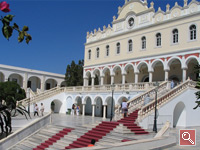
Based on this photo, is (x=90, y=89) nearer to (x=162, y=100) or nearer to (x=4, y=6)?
(x=162, y=100)

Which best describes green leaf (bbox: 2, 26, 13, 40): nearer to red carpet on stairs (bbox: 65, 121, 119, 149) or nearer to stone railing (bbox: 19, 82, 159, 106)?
red carpet on stairs (bbox: 65, 121, 119, 149)

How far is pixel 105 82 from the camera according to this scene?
122 ft

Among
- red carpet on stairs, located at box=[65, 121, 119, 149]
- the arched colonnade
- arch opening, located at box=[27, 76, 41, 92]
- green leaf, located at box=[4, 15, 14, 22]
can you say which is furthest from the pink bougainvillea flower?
arch opening, located at box=[27, 76, 41, 92]

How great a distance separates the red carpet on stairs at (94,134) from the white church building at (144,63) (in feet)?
5.86

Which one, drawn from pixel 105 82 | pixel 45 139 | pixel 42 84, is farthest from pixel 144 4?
pixel 42 84

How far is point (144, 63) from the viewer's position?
30.0 metres

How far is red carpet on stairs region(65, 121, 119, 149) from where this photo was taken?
13.5 m

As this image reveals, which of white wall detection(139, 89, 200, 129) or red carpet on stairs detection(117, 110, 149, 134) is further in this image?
white wall detection(139, 89, 200, 129)

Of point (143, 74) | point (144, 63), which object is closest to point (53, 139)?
point (144, 63)

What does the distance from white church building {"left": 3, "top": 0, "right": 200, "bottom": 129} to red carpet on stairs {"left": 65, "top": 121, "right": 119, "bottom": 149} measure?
1.79 metres

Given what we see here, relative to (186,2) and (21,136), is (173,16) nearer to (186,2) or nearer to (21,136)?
(186,2)

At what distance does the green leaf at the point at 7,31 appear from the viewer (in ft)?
8.20

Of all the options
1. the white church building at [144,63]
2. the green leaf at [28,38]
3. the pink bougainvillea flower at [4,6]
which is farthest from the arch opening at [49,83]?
the pink bougainvillea flower at [4,6]

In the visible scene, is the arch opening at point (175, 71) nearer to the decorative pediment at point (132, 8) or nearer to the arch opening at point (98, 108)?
the decorative pediment at point (132, 8)
